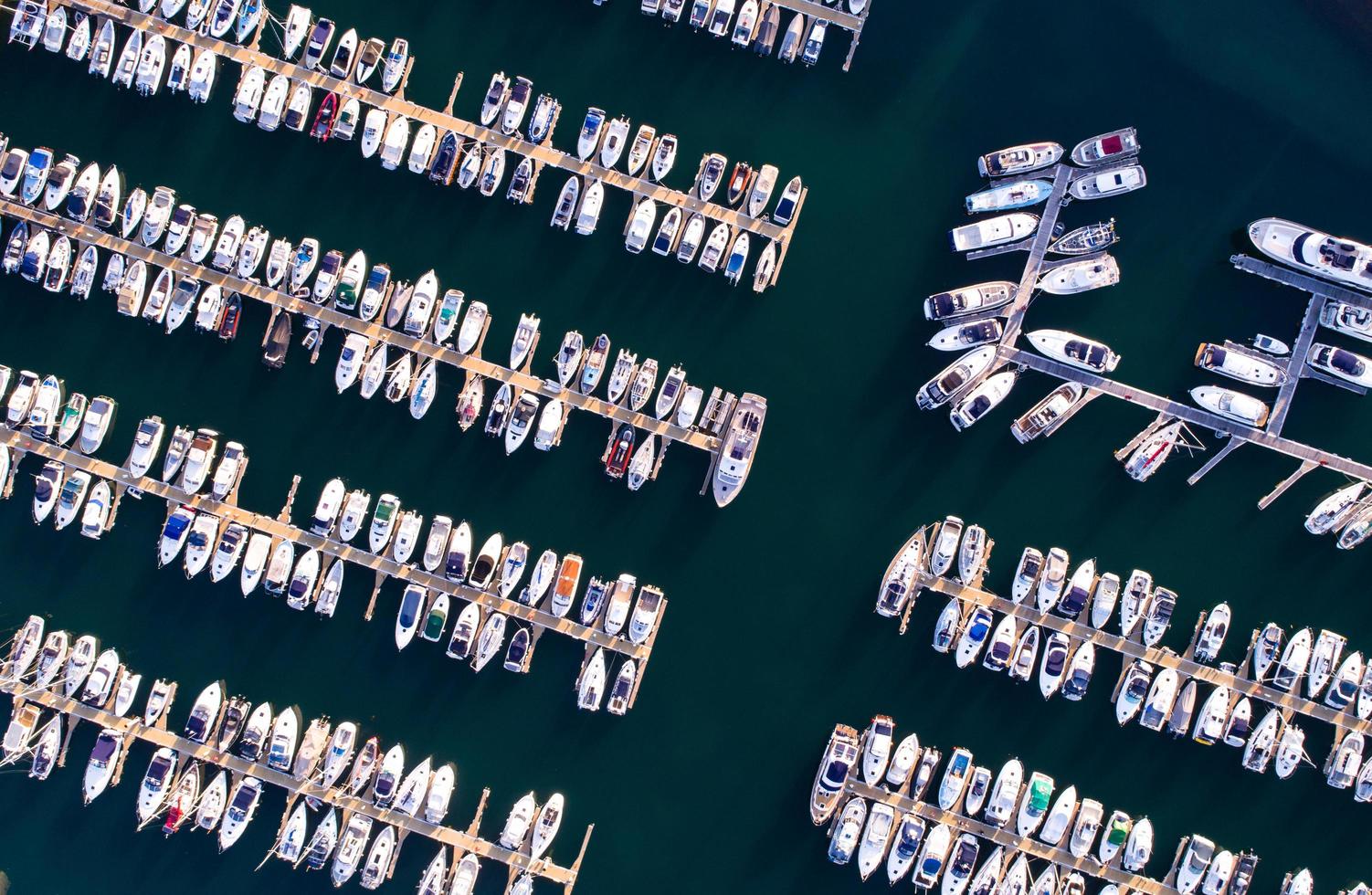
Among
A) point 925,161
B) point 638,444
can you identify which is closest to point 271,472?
point 638,444

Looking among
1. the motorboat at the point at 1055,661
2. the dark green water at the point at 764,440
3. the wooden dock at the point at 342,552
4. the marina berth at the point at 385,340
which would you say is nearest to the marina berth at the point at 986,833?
the dark green water at the point at 764,440

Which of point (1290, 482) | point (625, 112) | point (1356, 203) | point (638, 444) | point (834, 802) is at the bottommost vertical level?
point (834, 802)

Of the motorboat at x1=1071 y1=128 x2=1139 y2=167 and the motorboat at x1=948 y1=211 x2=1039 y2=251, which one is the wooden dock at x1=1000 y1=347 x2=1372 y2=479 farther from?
the motorboat at x1=1071 y1=128 x2=1139 y2=167

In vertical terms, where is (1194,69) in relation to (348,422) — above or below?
above

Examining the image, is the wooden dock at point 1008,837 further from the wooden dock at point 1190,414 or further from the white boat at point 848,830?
the wooden dock at point 1190,414

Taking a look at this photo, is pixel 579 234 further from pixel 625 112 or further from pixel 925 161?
pixel 925 161

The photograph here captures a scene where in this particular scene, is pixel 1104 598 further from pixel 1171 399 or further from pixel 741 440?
pixel 741 440

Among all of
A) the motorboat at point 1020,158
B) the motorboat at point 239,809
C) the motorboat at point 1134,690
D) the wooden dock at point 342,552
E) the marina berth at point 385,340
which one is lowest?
the motorboat at point 239,809

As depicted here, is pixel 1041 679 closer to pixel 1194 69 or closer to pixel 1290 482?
pixel 1290 482
